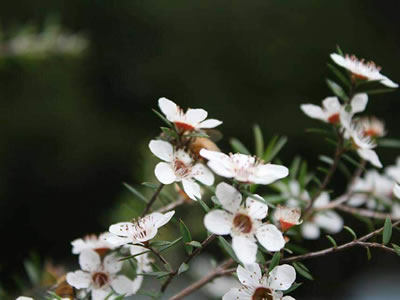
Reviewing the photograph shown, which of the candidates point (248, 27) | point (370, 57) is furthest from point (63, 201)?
point (370, 57)

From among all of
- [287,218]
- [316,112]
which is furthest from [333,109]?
[287,218]

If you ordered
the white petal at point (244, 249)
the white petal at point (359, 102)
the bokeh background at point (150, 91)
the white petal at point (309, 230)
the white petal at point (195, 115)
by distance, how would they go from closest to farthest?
the white petal at point (244, 249) → the white petal at point (195, 115) → the white petal at point (359, 102) → the white petal at point (309, 230) → the bokeh background at point (150, 91)

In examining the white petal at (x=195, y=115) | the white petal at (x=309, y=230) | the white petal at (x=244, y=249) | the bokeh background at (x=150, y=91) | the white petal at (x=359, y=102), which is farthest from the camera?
the bokeh background at (x=150, y=91)

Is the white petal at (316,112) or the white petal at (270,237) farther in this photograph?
the white petal at (316,112)

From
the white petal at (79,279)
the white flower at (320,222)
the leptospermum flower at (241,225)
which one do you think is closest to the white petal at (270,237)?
the leptospermum flower at (241,225)

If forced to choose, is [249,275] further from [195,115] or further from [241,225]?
[195,115]

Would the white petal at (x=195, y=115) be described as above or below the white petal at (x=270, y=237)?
above

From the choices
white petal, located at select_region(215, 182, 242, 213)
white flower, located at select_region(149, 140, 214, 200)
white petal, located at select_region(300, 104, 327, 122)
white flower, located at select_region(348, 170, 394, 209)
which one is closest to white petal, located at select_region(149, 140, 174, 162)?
white flower, located at select_region(149, 140, 214, 200)

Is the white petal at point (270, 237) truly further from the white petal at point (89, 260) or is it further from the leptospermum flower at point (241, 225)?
the white petal at point (89, 260)
